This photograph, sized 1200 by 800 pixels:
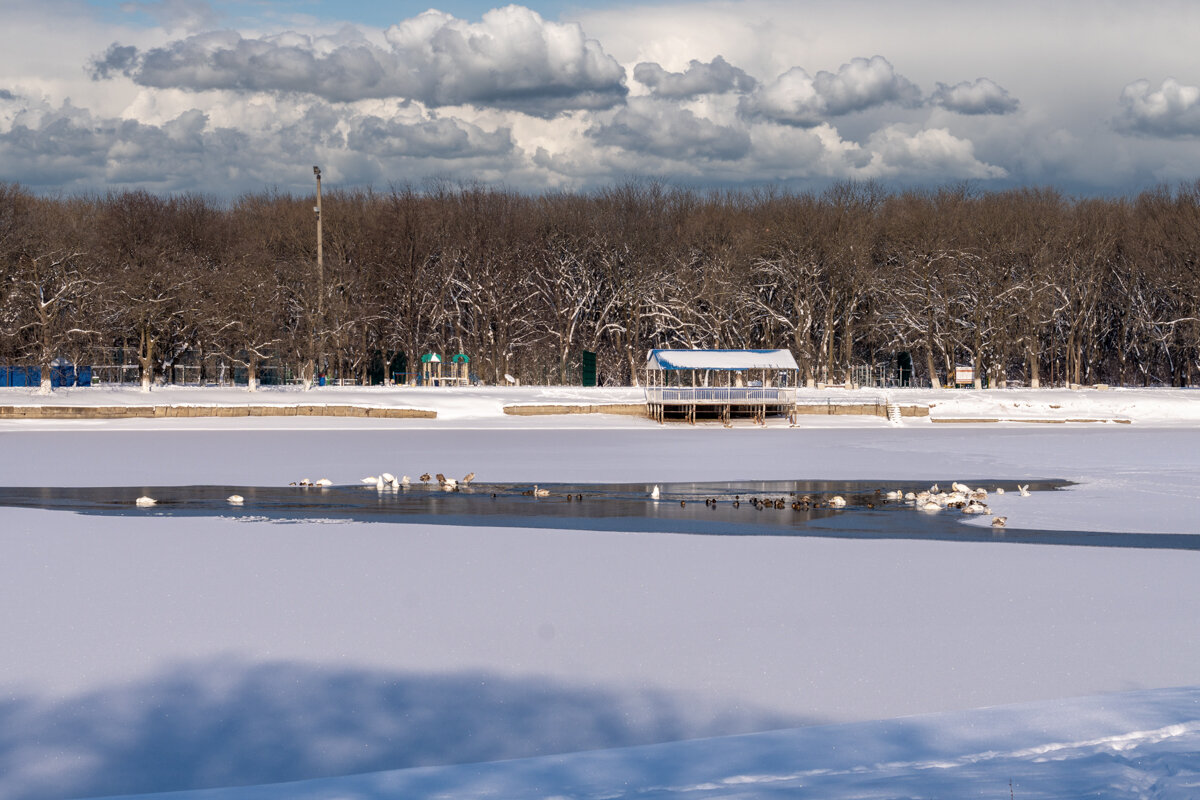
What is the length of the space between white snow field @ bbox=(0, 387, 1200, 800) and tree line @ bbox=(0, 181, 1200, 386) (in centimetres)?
4838

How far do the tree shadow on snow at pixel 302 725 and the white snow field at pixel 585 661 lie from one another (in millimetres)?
29

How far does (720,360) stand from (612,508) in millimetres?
33942

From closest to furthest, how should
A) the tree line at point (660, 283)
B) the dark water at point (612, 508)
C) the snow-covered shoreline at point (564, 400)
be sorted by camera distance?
the dark water at point (612, 508) → the snow-covered shoreline at point (564, 400) → the tree line at point (660, 283)

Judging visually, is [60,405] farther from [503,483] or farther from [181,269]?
[503,483]

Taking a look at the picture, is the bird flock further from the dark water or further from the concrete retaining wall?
the concrete retaining wall

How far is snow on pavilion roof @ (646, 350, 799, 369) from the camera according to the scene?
179 ft

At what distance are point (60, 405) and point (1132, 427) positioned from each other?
44315 mm

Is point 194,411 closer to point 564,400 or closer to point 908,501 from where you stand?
point 564,400

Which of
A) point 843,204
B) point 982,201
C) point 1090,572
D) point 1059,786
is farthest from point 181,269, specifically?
point 1059,786

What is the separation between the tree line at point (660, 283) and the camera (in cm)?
6819

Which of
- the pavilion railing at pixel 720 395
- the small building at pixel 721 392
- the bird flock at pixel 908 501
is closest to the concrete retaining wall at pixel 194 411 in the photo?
the pavilion railing at pixel 720 395

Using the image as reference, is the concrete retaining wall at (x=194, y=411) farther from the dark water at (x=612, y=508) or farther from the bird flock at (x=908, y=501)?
the bird flock at (x=908, y=501)


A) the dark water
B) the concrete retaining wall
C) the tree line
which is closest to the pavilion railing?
the concrete retaining wall

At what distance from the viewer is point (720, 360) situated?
55750mm
